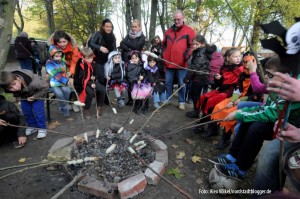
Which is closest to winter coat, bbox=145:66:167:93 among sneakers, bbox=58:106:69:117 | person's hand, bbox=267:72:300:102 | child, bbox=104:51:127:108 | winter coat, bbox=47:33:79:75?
child, bbox=104:51:127:108

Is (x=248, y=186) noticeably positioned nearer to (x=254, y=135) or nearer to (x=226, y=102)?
(x=254, y=135)

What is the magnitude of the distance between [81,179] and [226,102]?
7.99 feet

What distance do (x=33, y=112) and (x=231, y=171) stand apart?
3.33 metres

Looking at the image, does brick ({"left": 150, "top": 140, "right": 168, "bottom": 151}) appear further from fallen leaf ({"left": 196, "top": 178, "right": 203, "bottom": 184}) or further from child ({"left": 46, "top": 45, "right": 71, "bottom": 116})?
child ({"left": 46, "top": 45, "right": 71, "bottom": 116})

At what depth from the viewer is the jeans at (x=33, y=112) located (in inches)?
150

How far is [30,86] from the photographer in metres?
3.68

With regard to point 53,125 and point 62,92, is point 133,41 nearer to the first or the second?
point 62,92

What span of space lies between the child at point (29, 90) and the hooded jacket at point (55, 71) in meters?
0.64

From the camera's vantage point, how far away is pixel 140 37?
5441mm

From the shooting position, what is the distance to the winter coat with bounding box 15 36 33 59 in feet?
26.5

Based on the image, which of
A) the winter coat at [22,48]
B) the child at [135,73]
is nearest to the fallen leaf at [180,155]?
the child at [135,73]

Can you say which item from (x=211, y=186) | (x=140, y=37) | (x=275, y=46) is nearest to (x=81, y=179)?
(x=211, y=186)

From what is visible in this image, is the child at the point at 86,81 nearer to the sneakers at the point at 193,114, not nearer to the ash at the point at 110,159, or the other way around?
the ash at the point at 110,159

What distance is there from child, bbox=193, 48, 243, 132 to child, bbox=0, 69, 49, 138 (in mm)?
2858
